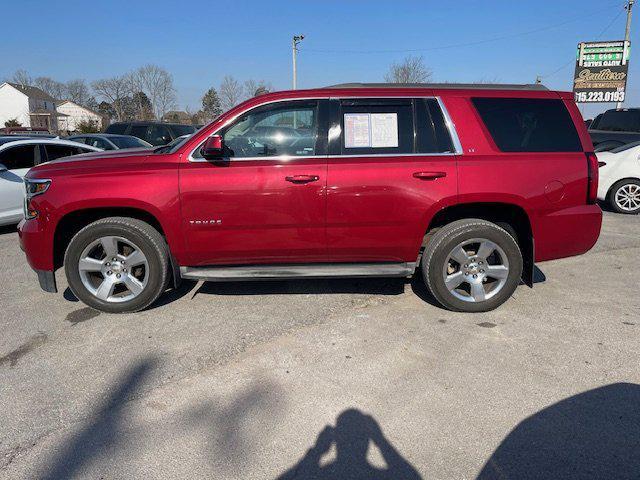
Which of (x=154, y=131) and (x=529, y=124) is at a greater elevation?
(x=154, y=131)

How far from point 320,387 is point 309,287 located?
1.82m

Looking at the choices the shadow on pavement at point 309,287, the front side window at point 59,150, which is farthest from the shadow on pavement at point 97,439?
the front side window at point 59,150

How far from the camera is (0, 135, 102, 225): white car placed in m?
6.91

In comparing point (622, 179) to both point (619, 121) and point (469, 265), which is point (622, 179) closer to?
point (619, 121)

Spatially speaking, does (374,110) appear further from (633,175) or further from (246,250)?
(633,175)

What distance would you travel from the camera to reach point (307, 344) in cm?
352

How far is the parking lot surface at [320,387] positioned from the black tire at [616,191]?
5137 millimetres

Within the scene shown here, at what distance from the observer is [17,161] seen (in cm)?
729

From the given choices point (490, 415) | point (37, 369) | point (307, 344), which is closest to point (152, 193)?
point (37, 369)

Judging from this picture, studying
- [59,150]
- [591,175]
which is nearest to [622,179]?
[591,175]

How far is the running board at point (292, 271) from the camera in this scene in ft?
12.8

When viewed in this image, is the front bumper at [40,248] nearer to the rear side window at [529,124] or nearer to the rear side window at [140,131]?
the rear side window at [529,124]

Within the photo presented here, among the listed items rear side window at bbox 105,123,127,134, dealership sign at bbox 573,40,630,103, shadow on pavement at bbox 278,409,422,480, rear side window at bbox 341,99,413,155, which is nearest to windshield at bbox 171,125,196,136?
rear side window at bbox 105,123,127,134

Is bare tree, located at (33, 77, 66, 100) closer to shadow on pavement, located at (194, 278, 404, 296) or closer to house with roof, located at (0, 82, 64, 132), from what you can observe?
house with roof, located at (0, 82, 64, 132)
